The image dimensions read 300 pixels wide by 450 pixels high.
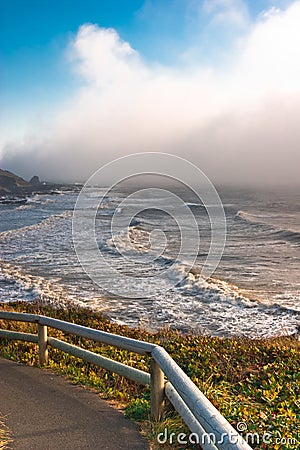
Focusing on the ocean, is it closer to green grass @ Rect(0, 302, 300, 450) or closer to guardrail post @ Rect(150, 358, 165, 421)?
green grass @ Rect(0, 302, 300, 450)

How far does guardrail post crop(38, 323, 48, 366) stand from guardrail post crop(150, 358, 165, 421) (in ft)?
8.58

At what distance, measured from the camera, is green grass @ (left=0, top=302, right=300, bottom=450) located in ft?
14.4

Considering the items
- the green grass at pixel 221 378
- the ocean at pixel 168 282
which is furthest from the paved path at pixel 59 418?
the ocean at pixel 168 282

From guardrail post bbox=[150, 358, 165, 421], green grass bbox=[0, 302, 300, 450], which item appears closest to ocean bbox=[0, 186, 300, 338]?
green grass bbox=[0, 302, 300, 450]

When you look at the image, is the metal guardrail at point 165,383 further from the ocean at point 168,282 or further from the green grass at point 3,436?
the ocean at point 168,282

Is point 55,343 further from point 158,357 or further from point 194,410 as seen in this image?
point 194,410

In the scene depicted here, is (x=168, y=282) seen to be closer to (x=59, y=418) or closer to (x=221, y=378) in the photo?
(x=221, y=378)

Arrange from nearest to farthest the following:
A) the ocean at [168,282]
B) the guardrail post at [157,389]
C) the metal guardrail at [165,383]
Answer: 1. the metal guardrail at [165,383]
2. the guardrail post at [157,389]
3. the ocean at [168,282]

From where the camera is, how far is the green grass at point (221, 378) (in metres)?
4.39

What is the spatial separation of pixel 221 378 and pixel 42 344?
2.70 meters

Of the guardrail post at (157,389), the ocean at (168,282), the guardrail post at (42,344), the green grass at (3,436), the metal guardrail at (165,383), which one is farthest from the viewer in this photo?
the ocean at (168,282)

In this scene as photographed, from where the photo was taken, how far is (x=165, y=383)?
4.41 m

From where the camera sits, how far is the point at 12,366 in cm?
659

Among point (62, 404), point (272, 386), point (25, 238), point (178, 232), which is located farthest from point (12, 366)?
point (178, 232)
